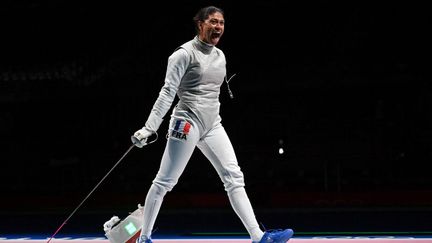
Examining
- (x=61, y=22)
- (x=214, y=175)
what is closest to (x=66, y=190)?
(x=214, y=175)

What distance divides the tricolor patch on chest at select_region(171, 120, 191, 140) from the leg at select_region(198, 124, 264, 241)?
0.46 feet

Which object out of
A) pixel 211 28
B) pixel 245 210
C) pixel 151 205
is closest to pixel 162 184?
pixel 151 205

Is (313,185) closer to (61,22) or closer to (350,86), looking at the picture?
(350,86)

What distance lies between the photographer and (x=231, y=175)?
2.85 m

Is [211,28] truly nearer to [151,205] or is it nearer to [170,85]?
[170,85]

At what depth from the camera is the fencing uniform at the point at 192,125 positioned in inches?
109

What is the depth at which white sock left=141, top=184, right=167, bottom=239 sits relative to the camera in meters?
2.83

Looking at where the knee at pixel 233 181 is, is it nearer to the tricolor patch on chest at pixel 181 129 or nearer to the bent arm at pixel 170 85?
the tricolor patch on chest at pixel 181 129

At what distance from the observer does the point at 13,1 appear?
34.4ft

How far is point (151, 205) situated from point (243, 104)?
255 inches

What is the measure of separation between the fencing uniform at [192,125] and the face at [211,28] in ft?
0.11

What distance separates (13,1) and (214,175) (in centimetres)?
510

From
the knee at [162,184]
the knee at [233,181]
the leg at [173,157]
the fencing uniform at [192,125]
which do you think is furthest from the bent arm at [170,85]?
the knee at [233,181]

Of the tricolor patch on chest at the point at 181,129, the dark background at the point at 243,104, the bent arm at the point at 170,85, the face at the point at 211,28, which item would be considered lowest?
the dark background at the point at 243,104
